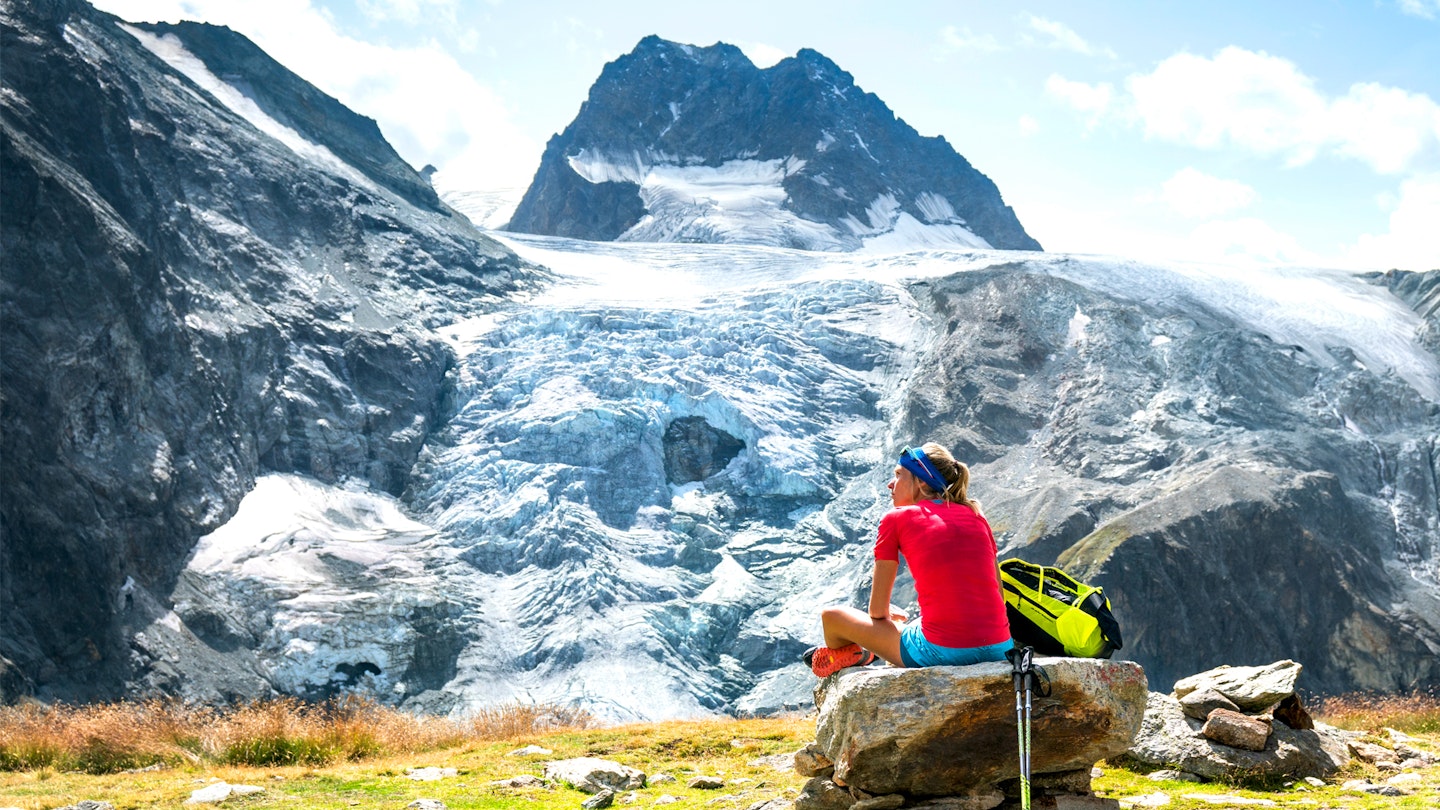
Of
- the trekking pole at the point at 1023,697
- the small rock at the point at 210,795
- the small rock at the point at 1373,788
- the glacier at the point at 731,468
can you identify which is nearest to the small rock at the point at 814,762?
the trekking pole at the point at 1023,697

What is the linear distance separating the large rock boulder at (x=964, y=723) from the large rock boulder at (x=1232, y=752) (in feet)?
7.88

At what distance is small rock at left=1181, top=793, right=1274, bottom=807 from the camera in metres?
8.27

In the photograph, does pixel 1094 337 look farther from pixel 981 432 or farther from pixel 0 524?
pixel 0 524

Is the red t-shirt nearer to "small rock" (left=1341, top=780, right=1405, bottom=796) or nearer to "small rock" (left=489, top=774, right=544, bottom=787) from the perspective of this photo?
"small rock" (left=1341, top=780, right=1405, bottom=796)

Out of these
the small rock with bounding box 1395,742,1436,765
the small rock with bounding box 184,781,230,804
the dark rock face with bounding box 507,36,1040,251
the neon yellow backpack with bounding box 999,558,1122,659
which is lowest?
the small rock with bounding box 184,781,230,804

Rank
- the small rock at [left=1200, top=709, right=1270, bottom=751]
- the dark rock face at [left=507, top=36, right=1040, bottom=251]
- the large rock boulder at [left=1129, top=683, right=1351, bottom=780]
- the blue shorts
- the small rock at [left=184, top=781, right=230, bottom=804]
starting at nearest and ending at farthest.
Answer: the blue shorts < the large rock boulder at [left=1129, top=683, right=1351, bottom=780] < the small rock at [left=1200, top=709, right=1270, bottom=751] < the small rock at [left=184, top=781, right=230, bottom=804] < the dark rock face at [left=507, top=36, right=1040, bottom=251]

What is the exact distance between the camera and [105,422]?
138 ft

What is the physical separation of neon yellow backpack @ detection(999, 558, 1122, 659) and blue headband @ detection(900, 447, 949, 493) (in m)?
0.91

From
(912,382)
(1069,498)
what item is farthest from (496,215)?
(1069,498)

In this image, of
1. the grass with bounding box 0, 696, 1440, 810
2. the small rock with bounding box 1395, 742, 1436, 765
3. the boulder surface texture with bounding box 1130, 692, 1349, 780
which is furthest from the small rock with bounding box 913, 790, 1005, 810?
the small rock with bounding box 1395, 742, 1436, 765

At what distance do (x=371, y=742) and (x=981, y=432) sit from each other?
42.9m

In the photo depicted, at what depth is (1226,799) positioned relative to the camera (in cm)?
849

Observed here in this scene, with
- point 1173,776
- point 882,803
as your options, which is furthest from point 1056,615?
point 1173,776

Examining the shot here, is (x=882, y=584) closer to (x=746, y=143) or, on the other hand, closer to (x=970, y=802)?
(x=970, y=802)
